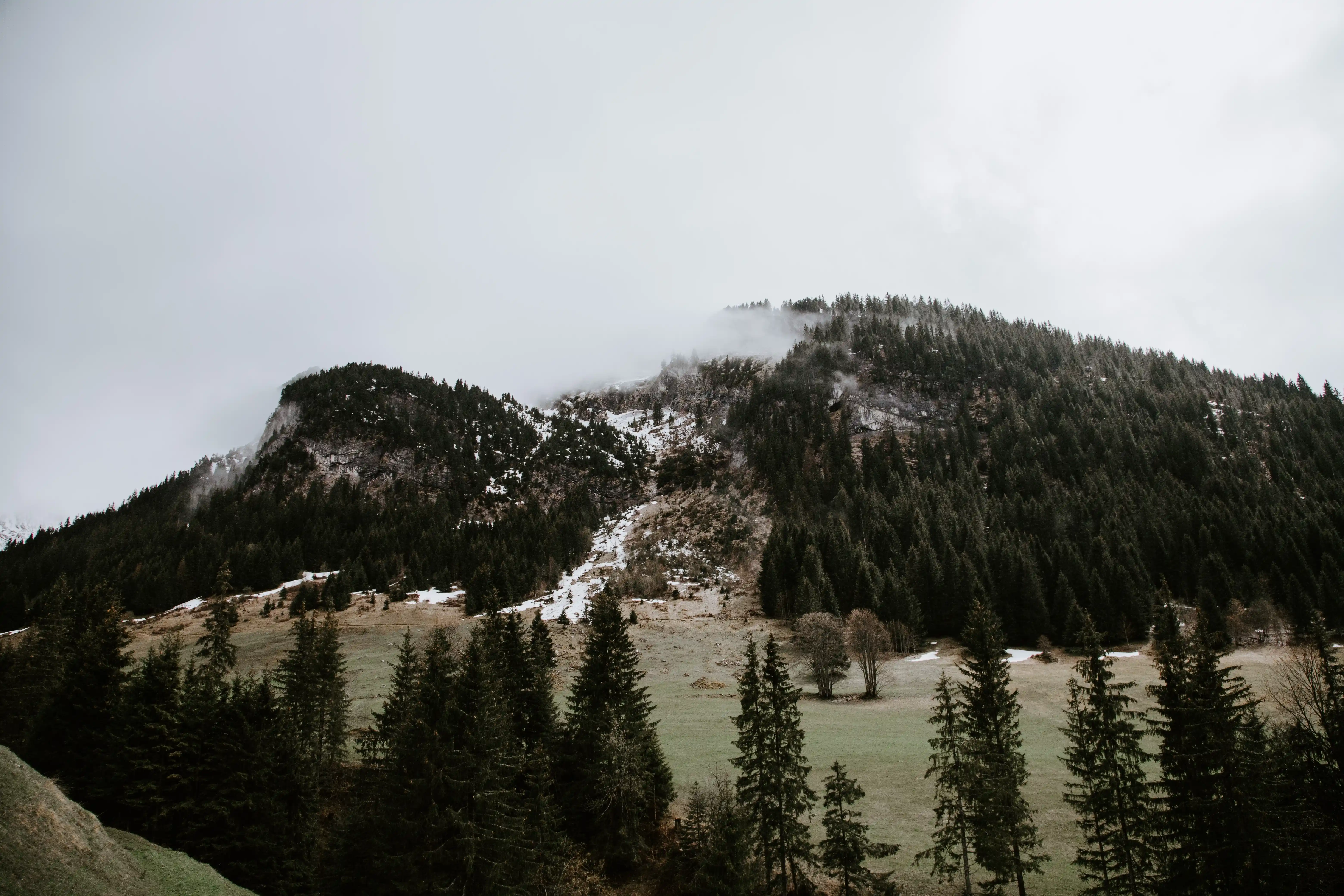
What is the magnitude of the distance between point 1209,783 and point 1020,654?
7094cm

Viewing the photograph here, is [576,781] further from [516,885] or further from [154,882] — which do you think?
[154,882]

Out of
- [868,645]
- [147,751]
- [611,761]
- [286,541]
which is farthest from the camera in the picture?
[286,541]

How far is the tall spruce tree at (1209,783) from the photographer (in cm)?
2200

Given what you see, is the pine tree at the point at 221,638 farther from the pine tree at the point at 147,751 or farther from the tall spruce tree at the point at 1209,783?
the tall spruce tree at the point at 1209,783

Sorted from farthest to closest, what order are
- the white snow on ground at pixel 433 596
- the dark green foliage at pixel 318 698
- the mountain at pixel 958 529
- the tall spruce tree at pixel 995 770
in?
1. the white snow on ground at pixel 433 596
2. the mountain at pixel 958 529
3. the dark green foliage at pixel 318 698
4. the tall spruce tree at pixel 995 770

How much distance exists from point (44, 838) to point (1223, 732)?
4013 cm

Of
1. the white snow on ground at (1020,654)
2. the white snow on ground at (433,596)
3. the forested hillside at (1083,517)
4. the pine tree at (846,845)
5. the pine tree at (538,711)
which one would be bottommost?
the white snow on ground at (1020,654)

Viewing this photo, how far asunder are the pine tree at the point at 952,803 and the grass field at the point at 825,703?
1.48 m

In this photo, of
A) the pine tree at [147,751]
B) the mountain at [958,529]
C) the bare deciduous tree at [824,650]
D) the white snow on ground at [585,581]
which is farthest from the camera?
the white snow on ground at [585,581]

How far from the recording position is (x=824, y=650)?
69688 mm

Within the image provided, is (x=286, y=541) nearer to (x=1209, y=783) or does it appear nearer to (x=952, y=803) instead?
(x=952, y=803)

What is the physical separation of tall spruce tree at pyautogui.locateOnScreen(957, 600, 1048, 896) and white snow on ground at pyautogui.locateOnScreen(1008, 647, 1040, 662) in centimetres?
5405

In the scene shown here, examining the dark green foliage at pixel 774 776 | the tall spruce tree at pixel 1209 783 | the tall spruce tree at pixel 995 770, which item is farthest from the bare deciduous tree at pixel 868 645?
the tall spruce tree at pixel 1209 783

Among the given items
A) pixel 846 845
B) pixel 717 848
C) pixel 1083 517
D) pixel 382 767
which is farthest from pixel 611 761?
pixel 1083 517
